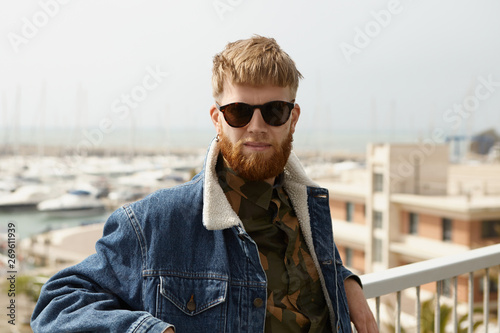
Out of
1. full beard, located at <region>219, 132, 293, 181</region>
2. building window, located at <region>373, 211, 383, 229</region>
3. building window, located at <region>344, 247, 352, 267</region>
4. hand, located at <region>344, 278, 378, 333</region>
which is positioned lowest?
building window, located at <region>344, 247, 352, 267</region>

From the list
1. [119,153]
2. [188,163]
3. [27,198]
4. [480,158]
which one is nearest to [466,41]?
[480,158]

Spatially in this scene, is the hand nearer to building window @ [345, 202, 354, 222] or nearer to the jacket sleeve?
the jacket sleeve

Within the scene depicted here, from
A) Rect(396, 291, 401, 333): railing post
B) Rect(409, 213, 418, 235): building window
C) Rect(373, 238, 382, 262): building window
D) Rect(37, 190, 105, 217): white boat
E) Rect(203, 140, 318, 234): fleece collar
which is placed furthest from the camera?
Rect(37, 190, 105, 217): white boat

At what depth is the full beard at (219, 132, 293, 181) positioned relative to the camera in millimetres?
978

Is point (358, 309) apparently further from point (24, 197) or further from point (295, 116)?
point (24, 197)

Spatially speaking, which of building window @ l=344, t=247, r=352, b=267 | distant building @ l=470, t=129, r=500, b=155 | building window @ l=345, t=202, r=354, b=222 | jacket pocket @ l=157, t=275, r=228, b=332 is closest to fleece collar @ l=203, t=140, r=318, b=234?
jacket pocket @ l=157, t=275, r=228, b=332

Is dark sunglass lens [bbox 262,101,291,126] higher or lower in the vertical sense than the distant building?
higher

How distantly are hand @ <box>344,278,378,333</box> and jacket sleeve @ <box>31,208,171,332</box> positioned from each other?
510 millimetres

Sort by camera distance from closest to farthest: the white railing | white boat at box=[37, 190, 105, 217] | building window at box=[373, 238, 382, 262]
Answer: the white railing < building window at box=[373, 238, 382, 262] < white boat at box=[37, 190, 105, 217]

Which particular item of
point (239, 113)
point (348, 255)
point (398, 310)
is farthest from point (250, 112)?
point (348, 255)

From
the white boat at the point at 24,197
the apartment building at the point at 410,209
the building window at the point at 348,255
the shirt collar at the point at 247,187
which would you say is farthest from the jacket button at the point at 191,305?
the white boat at the point at 24,197

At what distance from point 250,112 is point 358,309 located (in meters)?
0.53

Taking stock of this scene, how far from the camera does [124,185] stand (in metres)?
41.9

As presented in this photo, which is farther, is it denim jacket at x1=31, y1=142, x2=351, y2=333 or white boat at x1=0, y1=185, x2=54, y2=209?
white boat at x1=0, y1=185, x2=54, y2=209
